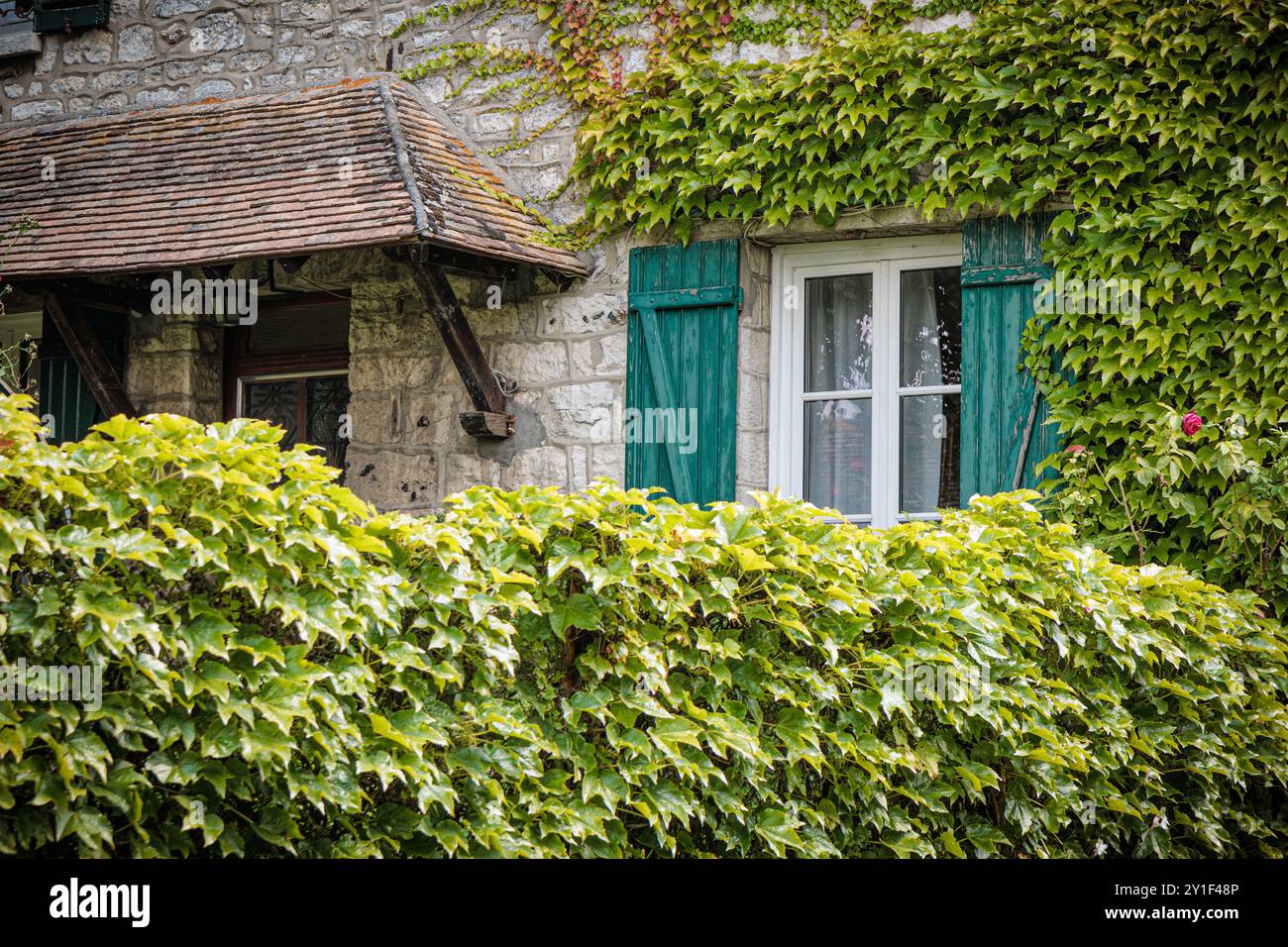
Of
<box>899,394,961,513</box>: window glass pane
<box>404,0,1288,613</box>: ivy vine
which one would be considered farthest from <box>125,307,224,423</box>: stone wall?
<box>899,394,961,513</box>: window glass pane

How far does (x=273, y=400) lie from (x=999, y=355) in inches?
156

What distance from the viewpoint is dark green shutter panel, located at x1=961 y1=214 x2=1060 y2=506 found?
245 inches

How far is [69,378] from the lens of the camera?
7.89 meters

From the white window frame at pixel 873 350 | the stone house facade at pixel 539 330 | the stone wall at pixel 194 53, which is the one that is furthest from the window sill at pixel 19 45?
the white window frame at pixel 873 350

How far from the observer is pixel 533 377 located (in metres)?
7.09

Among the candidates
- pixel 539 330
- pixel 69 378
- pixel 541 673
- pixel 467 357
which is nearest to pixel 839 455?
pixel 539 330

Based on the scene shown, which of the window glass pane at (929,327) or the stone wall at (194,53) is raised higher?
the stone wall at (194,53)

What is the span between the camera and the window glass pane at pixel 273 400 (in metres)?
7.93

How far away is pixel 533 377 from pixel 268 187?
1542 millimetres

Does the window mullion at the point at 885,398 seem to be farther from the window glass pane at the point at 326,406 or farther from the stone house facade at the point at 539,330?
the window glass pane at the point at 326,406

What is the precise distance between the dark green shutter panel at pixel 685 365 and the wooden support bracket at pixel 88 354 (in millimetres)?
2590

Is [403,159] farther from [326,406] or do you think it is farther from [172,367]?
[172,367]

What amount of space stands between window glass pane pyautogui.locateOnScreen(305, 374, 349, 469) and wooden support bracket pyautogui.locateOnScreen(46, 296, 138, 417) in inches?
36.5
